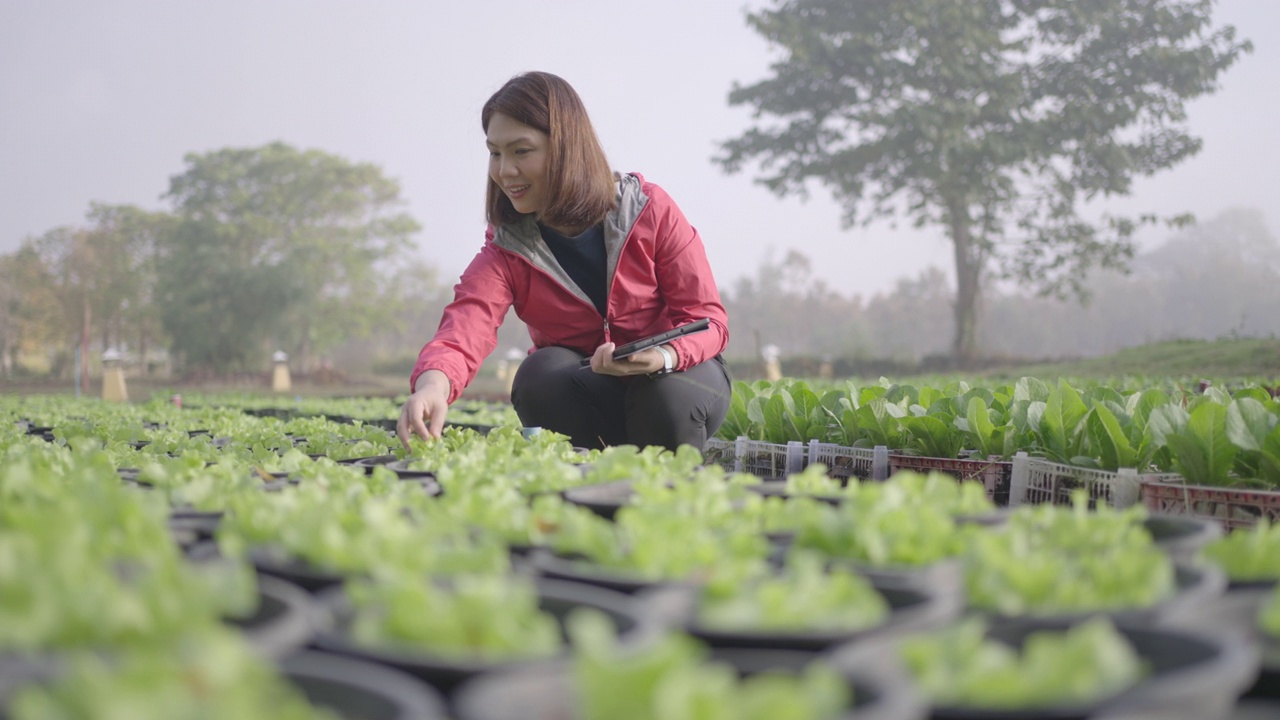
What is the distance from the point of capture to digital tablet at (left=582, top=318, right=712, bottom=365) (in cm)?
275

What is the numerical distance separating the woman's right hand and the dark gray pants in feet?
2.26

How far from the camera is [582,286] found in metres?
3.28

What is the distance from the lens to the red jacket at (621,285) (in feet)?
10.1

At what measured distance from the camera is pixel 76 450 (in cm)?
211

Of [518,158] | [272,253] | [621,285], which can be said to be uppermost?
[272,253]

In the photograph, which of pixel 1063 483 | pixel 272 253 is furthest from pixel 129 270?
pixel 1063 483

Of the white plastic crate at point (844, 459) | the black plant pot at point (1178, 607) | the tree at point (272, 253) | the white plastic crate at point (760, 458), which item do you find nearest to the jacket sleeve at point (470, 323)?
the white plastic crate at point (760, 458)

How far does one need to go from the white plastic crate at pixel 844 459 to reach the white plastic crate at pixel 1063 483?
1.54 feet

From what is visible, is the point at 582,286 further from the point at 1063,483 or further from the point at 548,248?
the point at 1063,483

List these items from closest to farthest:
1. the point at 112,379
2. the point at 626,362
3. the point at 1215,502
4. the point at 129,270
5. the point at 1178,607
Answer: the point at 1178,607 < the point at 1215,502 < the point at 626,362 < the point at 112,379 < the point at 129,270

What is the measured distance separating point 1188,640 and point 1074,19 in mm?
23643

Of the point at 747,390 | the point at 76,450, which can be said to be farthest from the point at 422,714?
the point at 747,390

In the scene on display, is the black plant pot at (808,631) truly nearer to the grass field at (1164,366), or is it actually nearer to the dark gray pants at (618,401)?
the dark gray pants at (618,401)

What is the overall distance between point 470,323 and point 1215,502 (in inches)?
76.8
